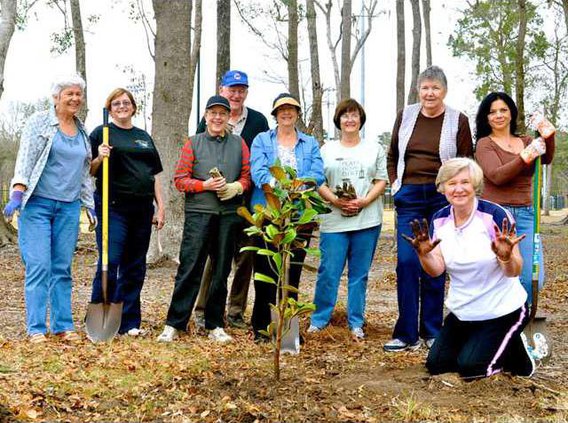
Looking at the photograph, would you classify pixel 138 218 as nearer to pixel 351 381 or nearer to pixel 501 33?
pixel 351 381

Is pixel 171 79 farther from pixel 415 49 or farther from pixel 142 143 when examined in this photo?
pixel 415 49

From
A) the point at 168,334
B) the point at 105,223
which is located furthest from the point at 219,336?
the point at 105,223

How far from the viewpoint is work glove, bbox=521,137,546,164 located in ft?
17.2

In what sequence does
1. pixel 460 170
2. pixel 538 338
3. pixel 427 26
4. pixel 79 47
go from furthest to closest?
pixel 427 26 → pixel 79 47 → pixel 538 338 → pixel 460 170

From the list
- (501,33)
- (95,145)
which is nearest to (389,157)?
(95,145)

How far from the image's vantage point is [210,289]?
6.29m

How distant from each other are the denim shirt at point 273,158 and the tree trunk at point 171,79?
18.9 ft

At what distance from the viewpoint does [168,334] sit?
6.07 metres

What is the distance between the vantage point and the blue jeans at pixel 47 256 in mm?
5816

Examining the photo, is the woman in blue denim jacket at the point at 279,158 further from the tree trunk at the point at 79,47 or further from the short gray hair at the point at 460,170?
the tree trunk at the point at 79,47

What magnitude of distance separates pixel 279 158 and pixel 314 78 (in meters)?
15.6

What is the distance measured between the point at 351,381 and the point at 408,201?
Result: 1.70 metres

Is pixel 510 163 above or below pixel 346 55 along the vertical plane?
below

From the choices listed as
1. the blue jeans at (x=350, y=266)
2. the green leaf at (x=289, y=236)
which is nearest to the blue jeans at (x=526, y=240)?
the blue jeans at (x=350, y=266)
